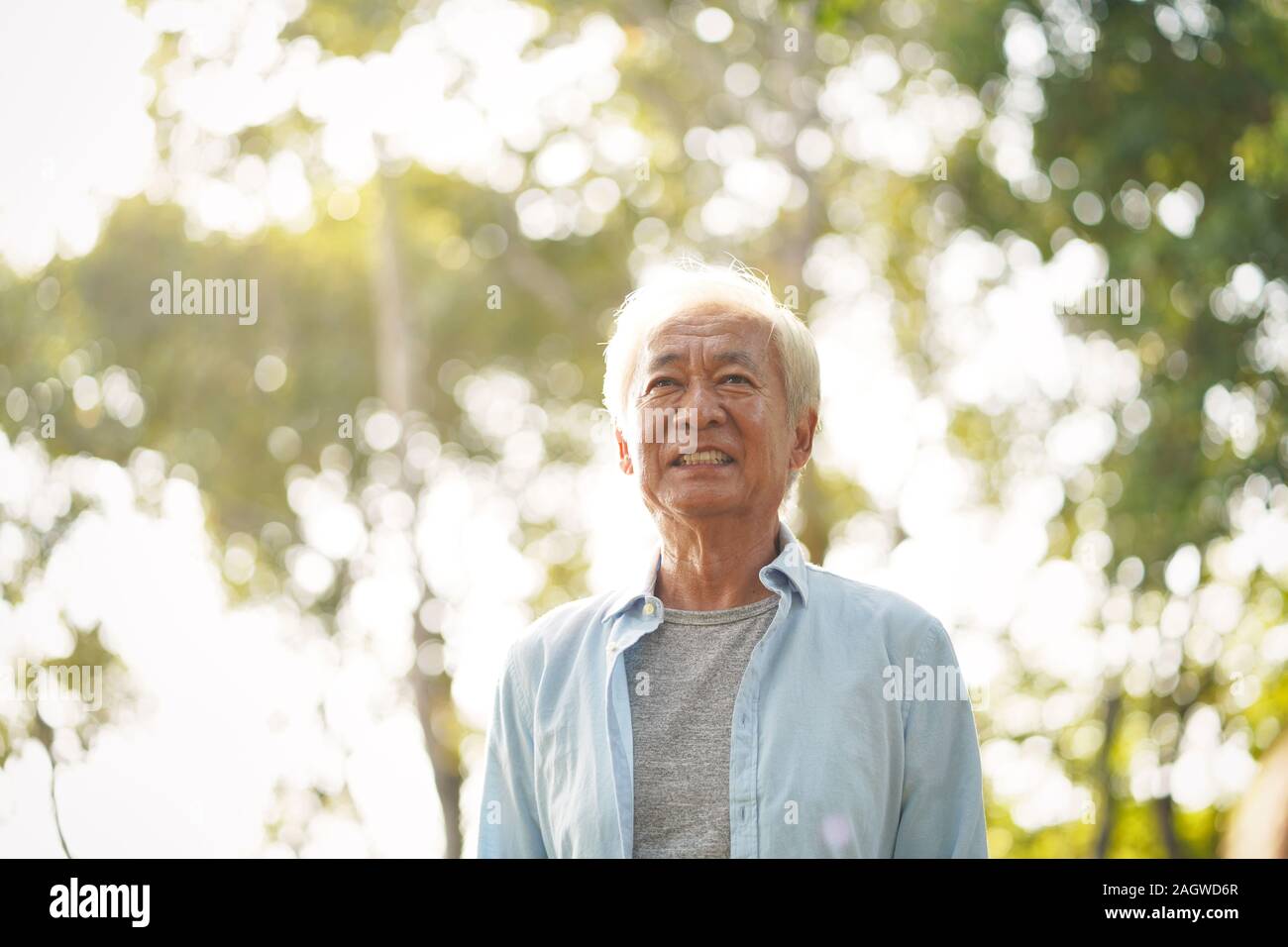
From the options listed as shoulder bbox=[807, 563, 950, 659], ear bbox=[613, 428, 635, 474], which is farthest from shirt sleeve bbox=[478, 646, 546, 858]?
shoulder bbox=[807, 563, 950, 659]

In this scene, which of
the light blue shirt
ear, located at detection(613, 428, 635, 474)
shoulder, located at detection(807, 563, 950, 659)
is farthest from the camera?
ear, located at detection(613, 428, 635, 474)

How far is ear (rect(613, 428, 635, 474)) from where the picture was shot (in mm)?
2777

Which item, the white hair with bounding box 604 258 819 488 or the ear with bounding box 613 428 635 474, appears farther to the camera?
the ear with bounding box 613 428 635 474

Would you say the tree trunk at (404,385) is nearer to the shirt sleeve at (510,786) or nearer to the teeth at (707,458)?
the shirt sleeve at (510,786)

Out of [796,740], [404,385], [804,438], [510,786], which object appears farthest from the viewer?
[404,385]

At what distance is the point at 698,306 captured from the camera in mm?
2668

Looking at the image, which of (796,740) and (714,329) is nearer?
(796,740)

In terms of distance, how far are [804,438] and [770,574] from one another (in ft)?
1.17

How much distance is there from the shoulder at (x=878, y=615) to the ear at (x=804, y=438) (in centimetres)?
29

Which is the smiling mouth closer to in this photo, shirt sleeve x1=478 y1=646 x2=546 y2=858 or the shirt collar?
the shirt collar

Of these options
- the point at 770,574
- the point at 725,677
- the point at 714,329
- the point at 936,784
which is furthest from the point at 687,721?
the point at 714,329

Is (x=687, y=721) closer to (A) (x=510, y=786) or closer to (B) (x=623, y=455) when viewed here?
(A) (x=510, y=786)

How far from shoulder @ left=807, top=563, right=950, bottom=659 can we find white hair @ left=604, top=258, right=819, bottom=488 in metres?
0.30
